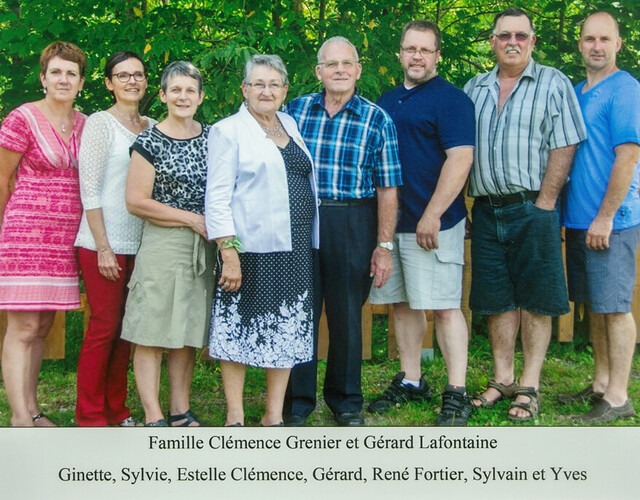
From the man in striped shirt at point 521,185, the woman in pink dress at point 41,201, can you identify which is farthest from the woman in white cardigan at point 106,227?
the man in striped shirt at point 521,185

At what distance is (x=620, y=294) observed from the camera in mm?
3959

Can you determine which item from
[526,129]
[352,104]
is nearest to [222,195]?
[352,104]

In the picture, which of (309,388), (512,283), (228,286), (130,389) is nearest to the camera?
(228,286)

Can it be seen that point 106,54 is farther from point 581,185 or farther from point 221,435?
point 581,185

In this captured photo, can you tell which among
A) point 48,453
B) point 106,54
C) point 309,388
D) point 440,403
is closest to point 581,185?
point 440,403

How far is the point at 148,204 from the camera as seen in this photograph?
3.42 m

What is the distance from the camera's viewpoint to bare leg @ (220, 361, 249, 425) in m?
3.55

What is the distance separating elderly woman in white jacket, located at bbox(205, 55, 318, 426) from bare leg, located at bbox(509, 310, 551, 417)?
1229 mm

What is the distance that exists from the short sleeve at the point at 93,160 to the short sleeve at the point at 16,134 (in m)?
0.27

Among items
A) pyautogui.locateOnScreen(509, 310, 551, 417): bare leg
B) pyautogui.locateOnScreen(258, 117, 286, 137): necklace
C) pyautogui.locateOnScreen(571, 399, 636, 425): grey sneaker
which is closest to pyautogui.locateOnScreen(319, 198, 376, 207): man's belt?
pyautogui.locateOnScreen(258, 117, 286, 137): necklace

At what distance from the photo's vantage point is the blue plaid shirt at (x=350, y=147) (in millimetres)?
3701

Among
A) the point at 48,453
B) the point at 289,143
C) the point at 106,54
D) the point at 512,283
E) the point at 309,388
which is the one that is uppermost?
the point at 106,54

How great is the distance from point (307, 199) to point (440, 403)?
4.84ft

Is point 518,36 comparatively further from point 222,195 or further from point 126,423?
point 126,423
